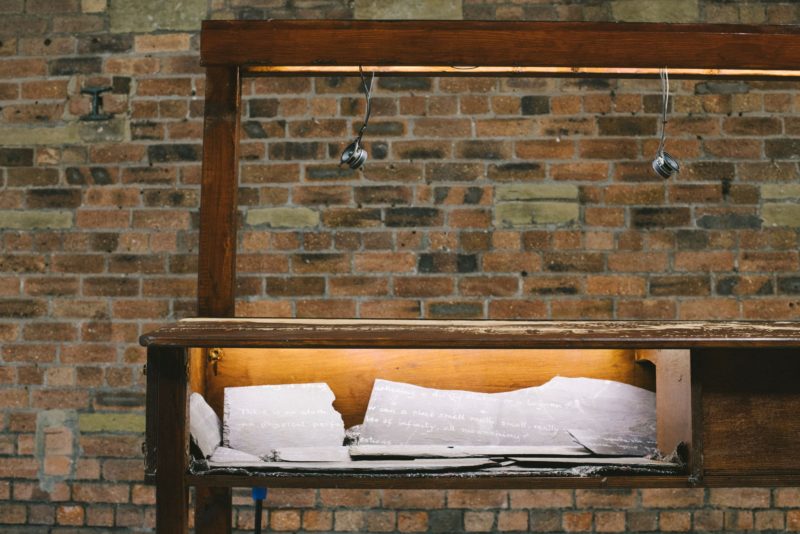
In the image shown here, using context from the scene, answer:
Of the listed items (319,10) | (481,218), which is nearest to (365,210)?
(481,218)

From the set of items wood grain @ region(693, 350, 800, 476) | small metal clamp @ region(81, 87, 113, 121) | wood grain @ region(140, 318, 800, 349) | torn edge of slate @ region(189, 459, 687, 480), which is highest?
small metal clamp @ region(81, 87, 113, 121)

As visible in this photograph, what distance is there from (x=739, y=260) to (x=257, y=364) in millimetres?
1485

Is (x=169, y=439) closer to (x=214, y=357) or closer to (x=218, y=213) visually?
(x=214, y=357)

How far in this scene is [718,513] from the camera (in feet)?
6.50

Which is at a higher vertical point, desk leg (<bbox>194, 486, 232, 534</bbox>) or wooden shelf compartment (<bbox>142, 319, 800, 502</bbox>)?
wooden shelf compartment (<bbox>142, 319, 800, 502</bbox>)

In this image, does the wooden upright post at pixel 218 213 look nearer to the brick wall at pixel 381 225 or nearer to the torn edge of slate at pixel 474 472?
the torn edge of slate at pixel 474 472

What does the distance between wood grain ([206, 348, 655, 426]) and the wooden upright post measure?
140 mm

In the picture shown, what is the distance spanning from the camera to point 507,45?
123 centimetres

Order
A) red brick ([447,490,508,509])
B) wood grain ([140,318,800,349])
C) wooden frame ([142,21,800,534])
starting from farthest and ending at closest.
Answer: red brick ([447,490,508,509]) < wooden frame ([142,21,800,534]) < wood grain ([140,318,800,349])

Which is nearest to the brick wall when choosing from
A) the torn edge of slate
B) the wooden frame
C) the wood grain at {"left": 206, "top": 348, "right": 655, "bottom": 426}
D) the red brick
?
the red brick

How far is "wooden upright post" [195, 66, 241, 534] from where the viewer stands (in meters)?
1.23

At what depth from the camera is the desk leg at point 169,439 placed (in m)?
0.98

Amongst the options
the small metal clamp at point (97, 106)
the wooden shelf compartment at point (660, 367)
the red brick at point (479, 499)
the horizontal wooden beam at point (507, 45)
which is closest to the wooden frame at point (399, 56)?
the horizontal wooden beam at point (507, 45)

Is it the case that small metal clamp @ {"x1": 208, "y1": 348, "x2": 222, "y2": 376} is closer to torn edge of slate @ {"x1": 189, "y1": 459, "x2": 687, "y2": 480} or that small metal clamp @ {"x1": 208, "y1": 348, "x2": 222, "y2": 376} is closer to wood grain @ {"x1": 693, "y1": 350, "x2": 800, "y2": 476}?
torn edge of slate @ {"x1": 189, "y1": 459, "x2": 687, "y2": 480}
